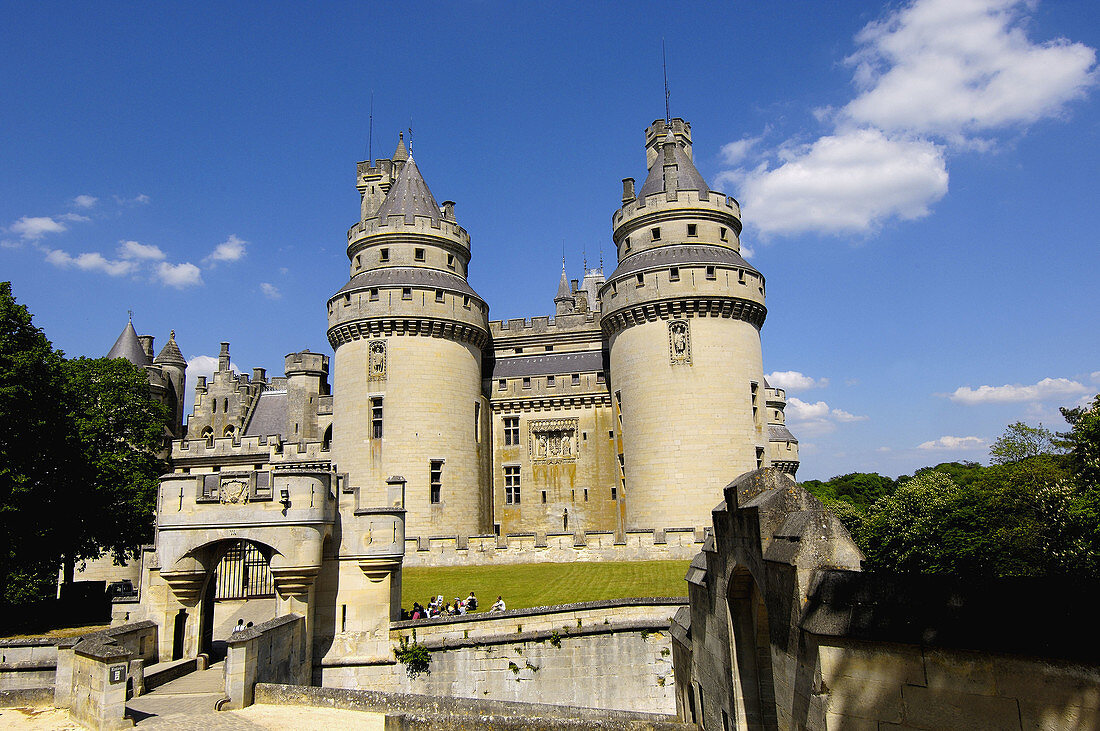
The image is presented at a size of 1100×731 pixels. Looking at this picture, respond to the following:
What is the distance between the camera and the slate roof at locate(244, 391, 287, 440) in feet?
159

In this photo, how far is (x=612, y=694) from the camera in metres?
19.9

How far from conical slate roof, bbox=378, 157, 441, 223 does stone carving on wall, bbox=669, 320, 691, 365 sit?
576 inches

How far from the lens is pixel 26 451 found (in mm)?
25141

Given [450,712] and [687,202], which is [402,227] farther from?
[450,712]

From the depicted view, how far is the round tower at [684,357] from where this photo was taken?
120 ft

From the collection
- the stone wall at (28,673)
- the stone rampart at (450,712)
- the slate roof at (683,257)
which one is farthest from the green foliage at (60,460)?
the slate roof at (683,257)

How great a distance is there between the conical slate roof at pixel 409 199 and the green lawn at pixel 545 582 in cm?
1986

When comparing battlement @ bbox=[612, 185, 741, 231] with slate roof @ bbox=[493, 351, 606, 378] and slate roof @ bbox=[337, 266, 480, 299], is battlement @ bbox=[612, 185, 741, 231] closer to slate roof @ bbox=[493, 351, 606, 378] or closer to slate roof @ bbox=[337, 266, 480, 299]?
slate roof @ bbox=[493, 351, 606, 378]

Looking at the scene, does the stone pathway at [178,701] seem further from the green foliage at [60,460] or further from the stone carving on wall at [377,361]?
the stone carving on wall at [377,361]

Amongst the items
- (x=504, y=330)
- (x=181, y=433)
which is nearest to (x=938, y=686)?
(x=504, y=330)

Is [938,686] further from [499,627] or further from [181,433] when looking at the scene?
[181,433]

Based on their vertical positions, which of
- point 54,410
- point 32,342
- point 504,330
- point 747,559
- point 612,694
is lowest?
point 612,694

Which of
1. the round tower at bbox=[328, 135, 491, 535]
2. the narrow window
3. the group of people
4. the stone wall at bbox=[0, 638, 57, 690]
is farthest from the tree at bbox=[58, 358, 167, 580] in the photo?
the group of people

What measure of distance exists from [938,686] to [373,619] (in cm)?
1483
